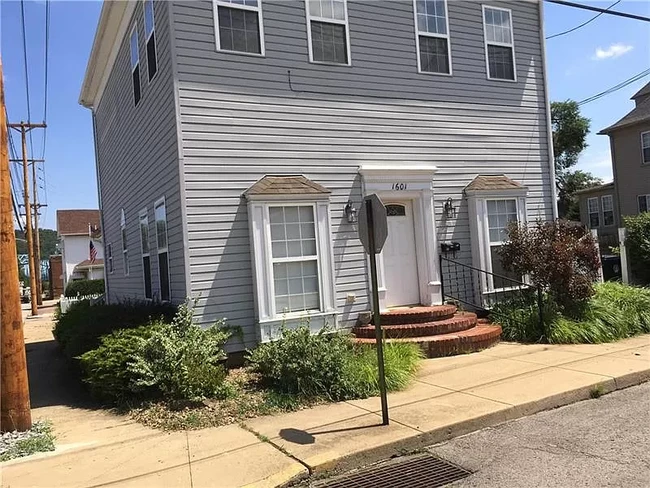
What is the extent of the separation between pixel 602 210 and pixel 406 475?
30596 millimetres

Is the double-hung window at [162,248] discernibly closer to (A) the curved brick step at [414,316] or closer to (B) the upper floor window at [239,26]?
(B) the upper floor window at [239,26]

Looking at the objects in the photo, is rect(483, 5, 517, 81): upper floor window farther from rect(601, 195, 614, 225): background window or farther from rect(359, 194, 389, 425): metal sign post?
rect(601, 195, 614, 225): background window

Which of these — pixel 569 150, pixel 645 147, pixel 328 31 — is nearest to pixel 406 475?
pixel 328 31

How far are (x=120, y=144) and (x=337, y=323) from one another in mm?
7572

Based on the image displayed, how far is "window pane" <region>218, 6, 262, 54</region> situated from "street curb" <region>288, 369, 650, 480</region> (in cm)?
658

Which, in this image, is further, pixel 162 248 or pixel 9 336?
pixel 162 248

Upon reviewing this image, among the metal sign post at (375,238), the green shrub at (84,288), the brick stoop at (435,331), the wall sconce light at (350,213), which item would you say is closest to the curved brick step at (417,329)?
the brick stoop at (435,331)

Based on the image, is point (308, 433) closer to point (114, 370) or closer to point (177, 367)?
→ point (177, 367)

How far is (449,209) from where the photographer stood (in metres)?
10.8

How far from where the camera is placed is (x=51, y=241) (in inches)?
5039

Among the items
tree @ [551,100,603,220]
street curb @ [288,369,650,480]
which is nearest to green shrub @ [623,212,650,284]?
street curb @ [288,369,650,480]

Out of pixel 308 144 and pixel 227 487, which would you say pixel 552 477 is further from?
pixel 308 144

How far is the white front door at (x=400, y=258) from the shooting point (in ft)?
33.9

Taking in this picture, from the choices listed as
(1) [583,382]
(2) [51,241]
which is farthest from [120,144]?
(2) [51,241]
